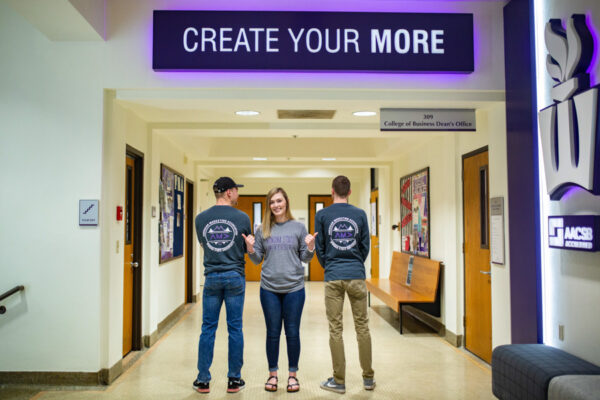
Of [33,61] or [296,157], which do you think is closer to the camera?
[33,61]

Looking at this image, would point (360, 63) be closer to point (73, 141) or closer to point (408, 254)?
point (73, 141)

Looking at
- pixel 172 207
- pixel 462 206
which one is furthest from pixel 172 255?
pixel 462 206

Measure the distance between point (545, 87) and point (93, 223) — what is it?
3.51m

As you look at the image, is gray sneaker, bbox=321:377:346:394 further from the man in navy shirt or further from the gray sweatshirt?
the gray sweatshirt

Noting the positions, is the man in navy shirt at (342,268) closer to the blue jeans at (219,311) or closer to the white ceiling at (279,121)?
the blue jeans at (219,311)

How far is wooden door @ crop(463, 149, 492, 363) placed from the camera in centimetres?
466

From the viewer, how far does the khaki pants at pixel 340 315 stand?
362 cm

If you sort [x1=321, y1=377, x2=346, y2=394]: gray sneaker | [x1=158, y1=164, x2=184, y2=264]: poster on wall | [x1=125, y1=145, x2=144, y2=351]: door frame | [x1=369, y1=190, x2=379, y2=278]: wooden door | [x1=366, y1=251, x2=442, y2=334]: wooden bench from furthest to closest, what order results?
[x1=369, y1=190, x2=379, y2=278]: wooden door → [x1=158, y1=164, x2=184, y2=264]: poster on wall → [x1=366, y1=251, x2=442, y2=334]: wooden bench → [x1=125, y1=145, x2=144, y2=351]: door frame → [x1=321, y1=377, x2=346, y2=394]: gray sneaker

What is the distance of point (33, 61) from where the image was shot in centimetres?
396

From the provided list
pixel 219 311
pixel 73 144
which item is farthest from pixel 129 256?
pixel 219 311

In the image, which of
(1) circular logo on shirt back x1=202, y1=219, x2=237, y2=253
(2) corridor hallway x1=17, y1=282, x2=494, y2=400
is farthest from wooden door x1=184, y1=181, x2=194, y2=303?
(1) circular logo on shirt back x1=202, y1=219, x2=237, y2=253

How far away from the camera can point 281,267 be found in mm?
3502

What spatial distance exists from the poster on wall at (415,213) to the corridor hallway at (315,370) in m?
1.16

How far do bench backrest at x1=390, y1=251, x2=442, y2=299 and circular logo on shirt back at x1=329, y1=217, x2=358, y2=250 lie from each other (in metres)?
2.41
